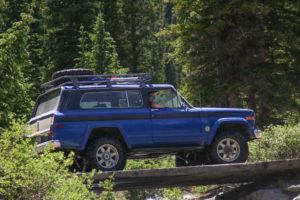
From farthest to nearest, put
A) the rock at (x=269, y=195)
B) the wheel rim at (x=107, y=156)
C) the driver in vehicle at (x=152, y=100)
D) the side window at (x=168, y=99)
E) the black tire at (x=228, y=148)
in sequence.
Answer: the rock at (x=269, y=195)
the black tire at (x=228, y=148)
the side window at (x=168, y=99)
the driver in vehicle at (x=152, y=100)
the wheel rim at (x=107, y=156)

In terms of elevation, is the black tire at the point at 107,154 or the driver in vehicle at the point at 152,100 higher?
the driver in vehicle at the point at 152,100

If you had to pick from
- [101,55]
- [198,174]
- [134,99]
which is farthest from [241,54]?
[198,174]

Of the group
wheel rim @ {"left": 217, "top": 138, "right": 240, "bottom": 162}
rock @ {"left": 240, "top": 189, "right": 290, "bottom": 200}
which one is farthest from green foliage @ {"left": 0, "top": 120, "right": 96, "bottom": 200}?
rock @ {"left": 240, "top": 189, "right": 290, "bottom": 200}

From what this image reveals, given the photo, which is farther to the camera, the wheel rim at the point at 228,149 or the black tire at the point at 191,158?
the black tire at the point at 191,158

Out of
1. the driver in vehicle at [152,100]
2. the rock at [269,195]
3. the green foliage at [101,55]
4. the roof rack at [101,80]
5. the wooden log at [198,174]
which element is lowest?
the rock at [269,195]

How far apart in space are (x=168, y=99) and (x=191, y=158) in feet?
6.23

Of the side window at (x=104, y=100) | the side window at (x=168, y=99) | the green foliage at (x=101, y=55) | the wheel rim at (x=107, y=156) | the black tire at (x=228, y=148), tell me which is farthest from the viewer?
the green foliage at (x=101, y=55)

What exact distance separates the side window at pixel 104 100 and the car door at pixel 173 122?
2.30ft

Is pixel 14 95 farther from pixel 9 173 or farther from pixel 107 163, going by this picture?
pixel 9 173

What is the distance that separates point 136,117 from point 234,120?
2.29m

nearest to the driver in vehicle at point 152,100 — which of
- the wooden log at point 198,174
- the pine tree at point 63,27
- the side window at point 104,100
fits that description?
the side window at point 104,100

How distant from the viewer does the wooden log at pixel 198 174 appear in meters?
9.45

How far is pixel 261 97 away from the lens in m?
17.3

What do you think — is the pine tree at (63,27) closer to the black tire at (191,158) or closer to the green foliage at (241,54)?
the green foliage at (241,54)
